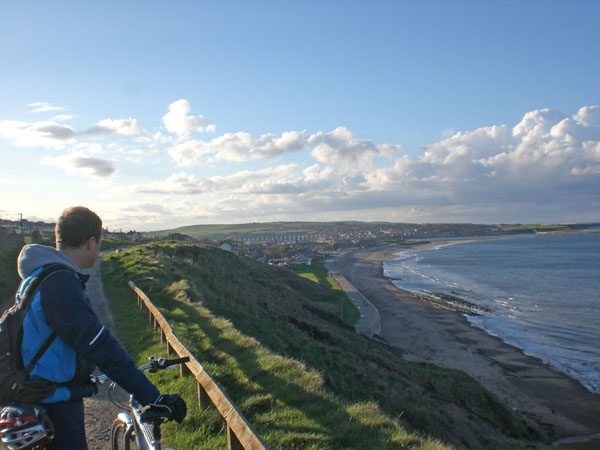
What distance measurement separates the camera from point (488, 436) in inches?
479

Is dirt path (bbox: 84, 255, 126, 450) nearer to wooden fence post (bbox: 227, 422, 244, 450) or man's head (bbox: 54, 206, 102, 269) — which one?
wooden fence post (bbox: 227, 422, 244, 450)

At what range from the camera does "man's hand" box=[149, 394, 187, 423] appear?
2675 millimetres

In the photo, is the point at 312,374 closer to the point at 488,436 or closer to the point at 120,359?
the point at 120,359

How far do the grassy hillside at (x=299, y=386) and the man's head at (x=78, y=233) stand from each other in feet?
10.5

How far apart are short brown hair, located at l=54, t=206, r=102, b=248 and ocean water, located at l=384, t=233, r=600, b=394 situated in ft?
81.4

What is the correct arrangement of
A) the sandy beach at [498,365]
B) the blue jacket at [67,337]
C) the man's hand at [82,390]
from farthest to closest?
the sandy beach at [498,365], the man's hand at [82,390], the blue jacket at [67,337]

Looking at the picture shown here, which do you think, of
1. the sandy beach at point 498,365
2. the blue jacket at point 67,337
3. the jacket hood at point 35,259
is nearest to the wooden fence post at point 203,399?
the blue jacket at point 67,337

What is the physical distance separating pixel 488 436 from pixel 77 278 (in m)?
13.4

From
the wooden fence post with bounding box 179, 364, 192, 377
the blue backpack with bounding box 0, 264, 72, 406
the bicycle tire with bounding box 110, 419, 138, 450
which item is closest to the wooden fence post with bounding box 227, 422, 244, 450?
the bicycle tire with bounding box 110, 419, 138, 450

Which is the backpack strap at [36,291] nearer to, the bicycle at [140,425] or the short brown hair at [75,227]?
the short brown hair at [75,227]

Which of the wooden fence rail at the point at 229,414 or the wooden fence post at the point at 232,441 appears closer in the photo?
the wooden fence rail at the point at 229,414

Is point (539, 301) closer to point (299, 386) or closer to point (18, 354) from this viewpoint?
point (299, 386)

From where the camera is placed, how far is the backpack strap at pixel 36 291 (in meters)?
2.41

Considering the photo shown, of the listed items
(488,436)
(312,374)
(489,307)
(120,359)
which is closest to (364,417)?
(312,374)
